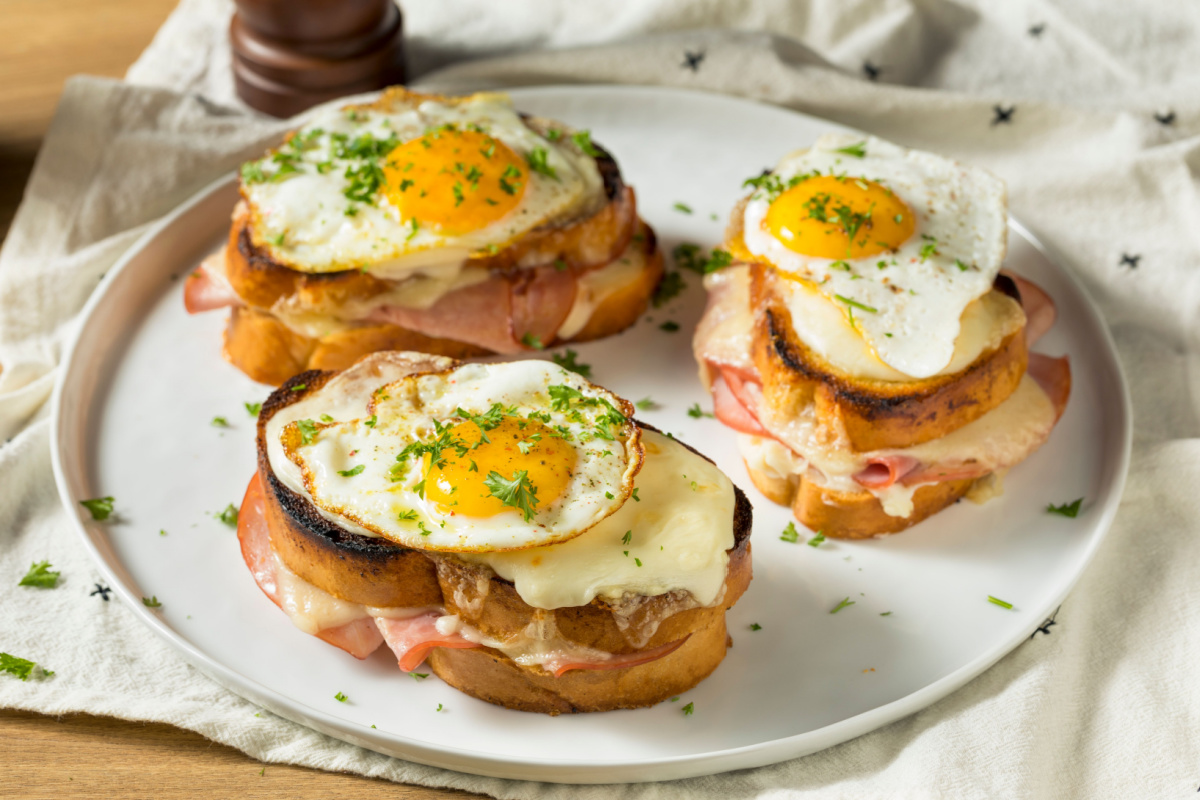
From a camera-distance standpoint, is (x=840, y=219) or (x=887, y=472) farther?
(x=840, y=219)

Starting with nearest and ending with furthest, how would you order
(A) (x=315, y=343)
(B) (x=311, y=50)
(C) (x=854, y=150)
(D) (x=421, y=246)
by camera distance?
1. (D) (x=421, y=246)
2. (A) (x=315, y=343)
3. (C) (x=854, y=150)
4. (B) (x=311, y=50)

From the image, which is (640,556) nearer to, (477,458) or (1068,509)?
(477,458)

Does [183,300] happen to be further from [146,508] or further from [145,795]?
[145,795]

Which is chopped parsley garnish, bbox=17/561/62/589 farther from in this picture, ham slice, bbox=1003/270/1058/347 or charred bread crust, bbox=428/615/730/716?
ham slice, bbox=1003/270/1058/347

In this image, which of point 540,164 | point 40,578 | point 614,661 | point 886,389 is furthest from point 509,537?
point 540,164

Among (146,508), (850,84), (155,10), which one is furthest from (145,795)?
(155,10)

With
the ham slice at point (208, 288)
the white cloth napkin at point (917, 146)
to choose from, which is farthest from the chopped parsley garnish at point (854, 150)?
the ham slice at point (208, 288)

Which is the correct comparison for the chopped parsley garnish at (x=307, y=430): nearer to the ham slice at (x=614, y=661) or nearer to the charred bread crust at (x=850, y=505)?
the ham slice at (x=614, y=661)
